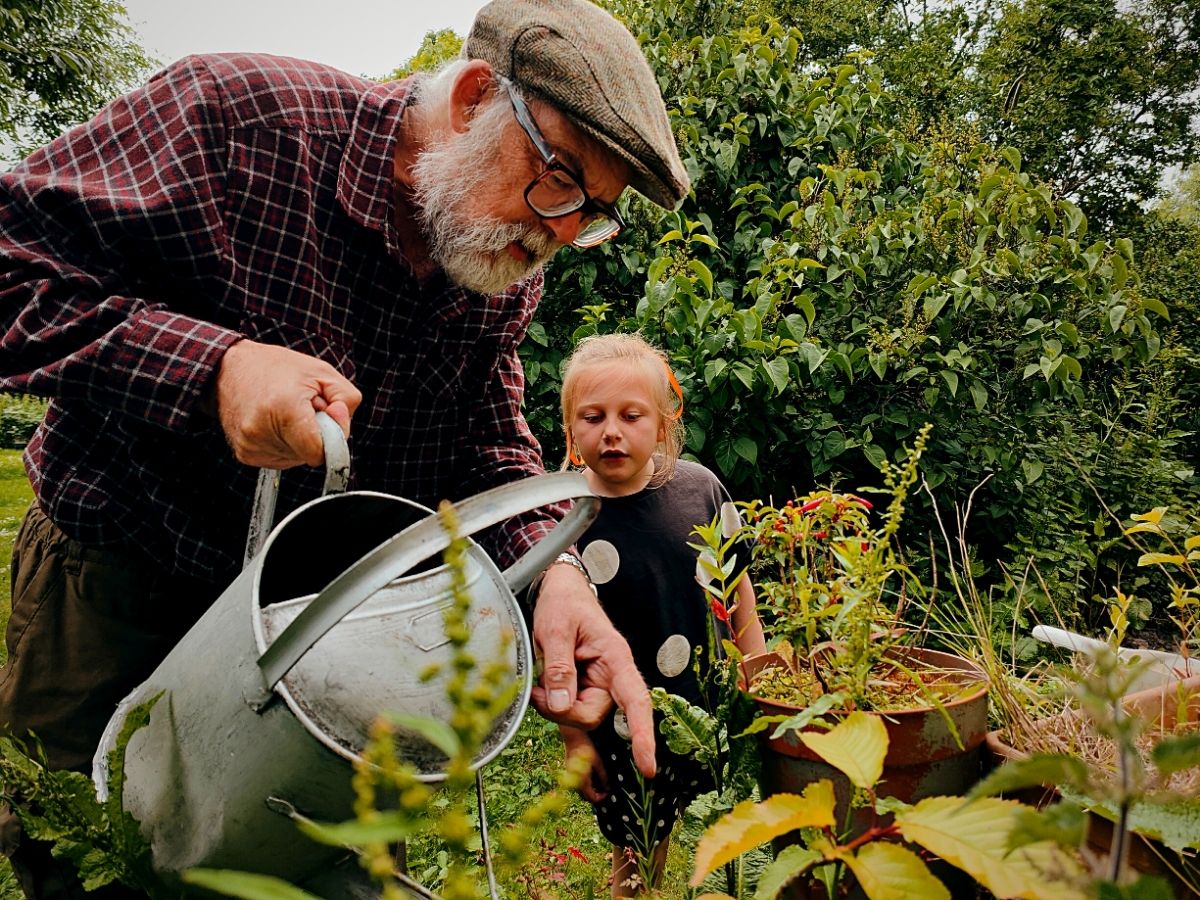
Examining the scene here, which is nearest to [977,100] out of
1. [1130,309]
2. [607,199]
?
[1130,309]

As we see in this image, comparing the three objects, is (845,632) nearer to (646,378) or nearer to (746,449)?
(646,378)

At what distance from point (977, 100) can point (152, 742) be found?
12.8m

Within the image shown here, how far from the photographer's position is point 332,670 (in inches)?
29.5

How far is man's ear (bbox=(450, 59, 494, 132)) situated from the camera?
5.46ft

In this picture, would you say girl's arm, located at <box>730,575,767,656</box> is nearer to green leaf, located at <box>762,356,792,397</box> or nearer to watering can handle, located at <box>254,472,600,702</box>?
green leaf, located at <box>762,356,792,397</box>

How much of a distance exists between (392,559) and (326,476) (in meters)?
0.32

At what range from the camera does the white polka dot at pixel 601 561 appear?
92.7 inches

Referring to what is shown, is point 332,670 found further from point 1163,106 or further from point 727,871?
point 1163,106

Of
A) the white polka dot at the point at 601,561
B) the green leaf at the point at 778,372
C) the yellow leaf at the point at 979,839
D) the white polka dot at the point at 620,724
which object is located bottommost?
the white polka dot at the point at 620,724

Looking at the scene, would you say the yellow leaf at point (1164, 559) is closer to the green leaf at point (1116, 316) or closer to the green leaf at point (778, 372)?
the green leaf at point (778, 372)

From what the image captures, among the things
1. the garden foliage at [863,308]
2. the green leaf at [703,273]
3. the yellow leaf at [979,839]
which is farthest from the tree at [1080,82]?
the yellow leaf at [979,839]

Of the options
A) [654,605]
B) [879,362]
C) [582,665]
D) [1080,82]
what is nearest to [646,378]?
[654,605]

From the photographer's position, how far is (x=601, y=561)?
7.74ft

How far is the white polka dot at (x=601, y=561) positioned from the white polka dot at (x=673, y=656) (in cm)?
26
